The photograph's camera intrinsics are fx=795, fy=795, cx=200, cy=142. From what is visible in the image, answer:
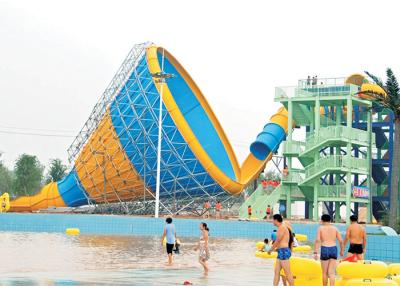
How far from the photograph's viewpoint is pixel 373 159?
191 feet

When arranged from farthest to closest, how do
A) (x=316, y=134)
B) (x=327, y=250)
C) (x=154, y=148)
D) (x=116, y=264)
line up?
(x=154, y=148)
(x=316, y=134)
(x=116, y=264)
(x=327, y=250)

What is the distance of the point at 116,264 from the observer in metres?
22.6

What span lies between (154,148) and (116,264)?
3351cm

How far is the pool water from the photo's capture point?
1775 cm

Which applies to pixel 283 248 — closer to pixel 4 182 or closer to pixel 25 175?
pixel 25 175

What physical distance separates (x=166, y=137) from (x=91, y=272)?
35.4 metres

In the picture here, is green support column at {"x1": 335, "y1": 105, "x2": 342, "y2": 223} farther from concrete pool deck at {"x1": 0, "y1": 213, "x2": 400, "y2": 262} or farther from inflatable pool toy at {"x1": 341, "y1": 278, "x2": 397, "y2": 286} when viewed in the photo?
inflatable pool toy at {"x1": 341, "y1": 278, "x2": 397, "y2": 286}

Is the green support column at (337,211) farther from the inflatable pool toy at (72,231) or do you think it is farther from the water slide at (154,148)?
the inflatable pool toy at (72,231)

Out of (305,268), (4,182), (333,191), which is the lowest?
(305,268)

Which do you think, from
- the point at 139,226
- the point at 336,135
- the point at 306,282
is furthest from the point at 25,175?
the point at 306,282

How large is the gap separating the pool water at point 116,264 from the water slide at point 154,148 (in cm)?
2123

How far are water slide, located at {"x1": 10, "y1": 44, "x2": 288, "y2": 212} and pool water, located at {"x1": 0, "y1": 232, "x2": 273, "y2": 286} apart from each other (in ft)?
69.7

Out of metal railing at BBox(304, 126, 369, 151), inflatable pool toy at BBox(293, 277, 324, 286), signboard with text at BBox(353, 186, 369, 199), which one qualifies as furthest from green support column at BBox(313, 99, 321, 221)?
inflatable pool toy at BBox(293, 277, 324, 286)

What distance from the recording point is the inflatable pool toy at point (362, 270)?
51.7 ft
